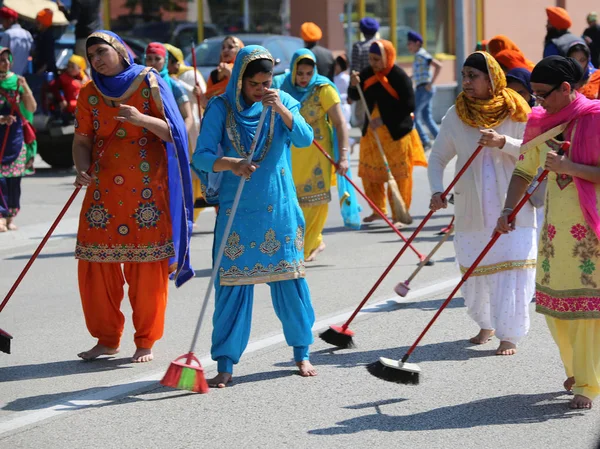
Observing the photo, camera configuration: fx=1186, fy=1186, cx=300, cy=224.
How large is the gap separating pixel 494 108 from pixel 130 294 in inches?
92.7

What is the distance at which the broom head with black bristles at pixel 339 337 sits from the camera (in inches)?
276

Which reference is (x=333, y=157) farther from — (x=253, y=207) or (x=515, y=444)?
(x=515, y=444)

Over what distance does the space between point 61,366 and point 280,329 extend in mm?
1495

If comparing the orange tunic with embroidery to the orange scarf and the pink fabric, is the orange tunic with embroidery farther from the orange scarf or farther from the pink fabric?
the orange scarf

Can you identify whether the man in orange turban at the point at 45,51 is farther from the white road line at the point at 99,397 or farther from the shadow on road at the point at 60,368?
the shadow on road at the point at 60,368

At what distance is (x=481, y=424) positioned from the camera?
547cm

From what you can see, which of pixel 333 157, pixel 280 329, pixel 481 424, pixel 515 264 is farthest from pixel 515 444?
pixel 333 157

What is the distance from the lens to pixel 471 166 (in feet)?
22.7

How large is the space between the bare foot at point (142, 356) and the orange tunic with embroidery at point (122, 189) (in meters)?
0.53

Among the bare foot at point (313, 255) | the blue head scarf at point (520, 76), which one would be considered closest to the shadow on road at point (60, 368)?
the blue head scarf at point (520, 76)

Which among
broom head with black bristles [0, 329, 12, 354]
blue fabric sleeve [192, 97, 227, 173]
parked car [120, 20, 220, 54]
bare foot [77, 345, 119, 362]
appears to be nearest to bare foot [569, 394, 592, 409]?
blue fabric sleeve [192, 97, 227, 173]

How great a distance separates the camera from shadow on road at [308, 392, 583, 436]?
5.45 m

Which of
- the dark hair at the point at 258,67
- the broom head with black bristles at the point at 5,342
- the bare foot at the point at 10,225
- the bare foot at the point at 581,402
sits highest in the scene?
the dark hair at the point at 258,67

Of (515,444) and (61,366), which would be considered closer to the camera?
(515,444)
